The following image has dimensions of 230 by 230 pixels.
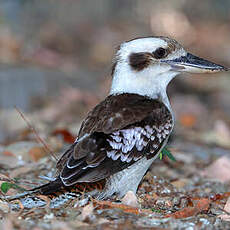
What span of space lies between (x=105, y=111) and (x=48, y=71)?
192 inches

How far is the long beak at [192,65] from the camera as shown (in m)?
4.99

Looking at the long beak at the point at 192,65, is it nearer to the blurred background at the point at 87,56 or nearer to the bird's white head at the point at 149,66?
the bird's white head at the point at 149,66

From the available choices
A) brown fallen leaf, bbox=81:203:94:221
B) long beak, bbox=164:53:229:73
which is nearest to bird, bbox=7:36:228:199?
long beak, bbox=164:53:229:73

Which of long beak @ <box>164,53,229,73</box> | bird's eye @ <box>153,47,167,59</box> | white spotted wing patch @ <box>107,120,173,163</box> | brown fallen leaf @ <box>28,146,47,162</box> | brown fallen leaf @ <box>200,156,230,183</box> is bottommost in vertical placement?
brown fallen leaf @ <box>200,156,230,183</box>

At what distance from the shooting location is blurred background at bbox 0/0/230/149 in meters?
8.32

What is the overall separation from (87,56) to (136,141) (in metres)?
7.87

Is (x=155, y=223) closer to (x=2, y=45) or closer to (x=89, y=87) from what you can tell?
(x=89, y=87)

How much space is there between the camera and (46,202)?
399 cm

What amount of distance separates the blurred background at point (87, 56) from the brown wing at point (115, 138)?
2.55 m

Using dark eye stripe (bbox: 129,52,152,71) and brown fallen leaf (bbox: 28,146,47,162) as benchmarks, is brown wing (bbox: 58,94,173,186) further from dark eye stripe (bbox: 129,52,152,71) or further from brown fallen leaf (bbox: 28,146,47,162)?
brown fallen leaf (bbox: 28,146,47,162)

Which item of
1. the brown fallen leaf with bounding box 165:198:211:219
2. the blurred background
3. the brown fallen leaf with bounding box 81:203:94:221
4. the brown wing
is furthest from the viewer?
the blurred background

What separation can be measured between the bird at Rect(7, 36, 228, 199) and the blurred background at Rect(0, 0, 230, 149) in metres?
2.35

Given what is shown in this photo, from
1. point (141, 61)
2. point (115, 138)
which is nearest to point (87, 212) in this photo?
point (115, 138)

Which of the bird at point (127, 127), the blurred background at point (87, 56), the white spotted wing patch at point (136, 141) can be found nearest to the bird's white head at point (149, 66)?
the bird at point (127, 127)
